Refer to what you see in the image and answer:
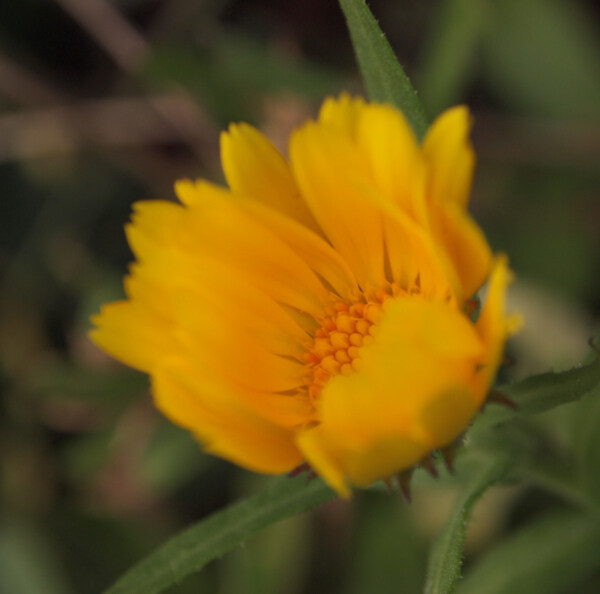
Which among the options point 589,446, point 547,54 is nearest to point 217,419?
point 589,446

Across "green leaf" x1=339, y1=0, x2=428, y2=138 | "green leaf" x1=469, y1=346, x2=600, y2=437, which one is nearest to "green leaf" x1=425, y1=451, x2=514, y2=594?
"green leaf" x1=469, y1=346, x2=600, y2=437

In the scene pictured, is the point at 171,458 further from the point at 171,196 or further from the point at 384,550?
the point at 171,196

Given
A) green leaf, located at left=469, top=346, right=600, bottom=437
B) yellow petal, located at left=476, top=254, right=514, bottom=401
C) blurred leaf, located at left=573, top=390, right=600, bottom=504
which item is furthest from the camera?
blurred leaf, located at left=573, top=390, right=600, bottom=504

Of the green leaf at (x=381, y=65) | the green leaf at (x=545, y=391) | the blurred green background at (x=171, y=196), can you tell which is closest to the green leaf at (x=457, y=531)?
the green leaf at (x=545, y=391)

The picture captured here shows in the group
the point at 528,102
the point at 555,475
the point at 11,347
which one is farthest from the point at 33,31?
the point at 555,475

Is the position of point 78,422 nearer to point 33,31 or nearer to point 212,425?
point 33,31

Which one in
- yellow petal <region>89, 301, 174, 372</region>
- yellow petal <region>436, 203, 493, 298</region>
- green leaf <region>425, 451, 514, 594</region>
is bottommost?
green leaf <region>425, 451, 514, 594</region>

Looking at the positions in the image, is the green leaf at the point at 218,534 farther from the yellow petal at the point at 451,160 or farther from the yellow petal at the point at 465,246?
the yellow petal at the point at 451,160

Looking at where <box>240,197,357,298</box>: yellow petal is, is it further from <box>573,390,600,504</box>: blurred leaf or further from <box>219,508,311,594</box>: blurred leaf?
<box>219,508,311,594</box>: blurred leaf
